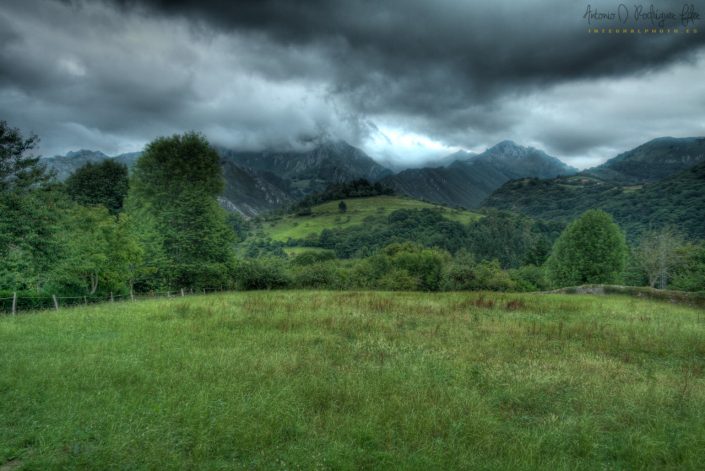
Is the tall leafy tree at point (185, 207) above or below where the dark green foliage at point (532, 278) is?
above

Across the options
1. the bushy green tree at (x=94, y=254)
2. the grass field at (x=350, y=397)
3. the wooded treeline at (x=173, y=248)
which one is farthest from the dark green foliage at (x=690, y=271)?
the bushy green tree at (x=94, y=254)

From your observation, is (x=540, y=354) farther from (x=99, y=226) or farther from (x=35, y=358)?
(x=99, y=226)

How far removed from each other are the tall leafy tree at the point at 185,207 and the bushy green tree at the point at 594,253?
52210mm

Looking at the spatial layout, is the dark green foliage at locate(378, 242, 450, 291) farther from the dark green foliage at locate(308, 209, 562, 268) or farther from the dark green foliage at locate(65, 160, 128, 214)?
the dark green foliage at locate(308, 209, 562, 268)

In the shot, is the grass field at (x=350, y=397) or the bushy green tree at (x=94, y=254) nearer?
the grass field at (x=350, y=397)

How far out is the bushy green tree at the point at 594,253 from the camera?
5438cm

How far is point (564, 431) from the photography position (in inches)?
275

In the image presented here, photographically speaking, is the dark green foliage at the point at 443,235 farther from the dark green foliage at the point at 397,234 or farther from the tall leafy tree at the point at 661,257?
the tall leafy tree at the point at 661,257


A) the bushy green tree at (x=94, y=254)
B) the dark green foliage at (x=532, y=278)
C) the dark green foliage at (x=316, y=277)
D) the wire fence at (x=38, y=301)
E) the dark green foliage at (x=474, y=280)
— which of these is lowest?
the dark green foliage at (x=532, y=278)

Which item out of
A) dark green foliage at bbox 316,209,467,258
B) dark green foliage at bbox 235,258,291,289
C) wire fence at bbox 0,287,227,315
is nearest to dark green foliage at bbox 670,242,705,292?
dark green foliage at bbox 235,258,291,289

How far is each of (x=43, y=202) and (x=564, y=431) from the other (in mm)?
32175

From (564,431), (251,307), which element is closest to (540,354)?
(564,431)

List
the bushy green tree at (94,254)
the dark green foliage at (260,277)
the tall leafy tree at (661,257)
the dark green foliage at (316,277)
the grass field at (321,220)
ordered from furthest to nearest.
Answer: the grass field at (321,220)
the tall leafy tree at (661,257)
the dark green foliage at (316,277)
the dark green foliage at (260,277)
the bushy green tree at (94,254)

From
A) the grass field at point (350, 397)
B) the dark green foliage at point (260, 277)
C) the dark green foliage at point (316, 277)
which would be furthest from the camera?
the dark green foliage at point (316, 277)
